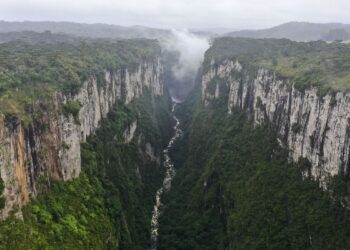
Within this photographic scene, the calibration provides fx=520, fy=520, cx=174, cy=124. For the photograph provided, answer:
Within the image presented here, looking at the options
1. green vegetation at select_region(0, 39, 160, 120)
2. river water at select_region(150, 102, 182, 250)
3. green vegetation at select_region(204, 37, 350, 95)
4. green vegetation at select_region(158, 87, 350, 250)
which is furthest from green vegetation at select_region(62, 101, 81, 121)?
green vegetation at select_region(204, 37, 350, 95)

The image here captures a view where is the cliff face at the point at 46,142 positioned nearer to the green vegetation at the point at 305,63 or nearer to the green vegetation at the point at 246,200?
the green vegetation at the point at 246,200

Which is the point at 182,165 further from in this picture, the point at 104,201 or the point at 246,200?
the point at 104,201

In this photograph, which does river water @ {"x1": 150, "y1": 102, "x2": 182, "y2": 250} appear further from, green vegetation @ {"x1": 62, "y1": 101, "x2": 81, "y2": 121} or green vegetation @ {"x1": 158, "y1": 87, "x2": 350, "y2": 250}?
green vegetation @ {"x1": 62, "y1": 101, "x2": 81, "y2": 121}

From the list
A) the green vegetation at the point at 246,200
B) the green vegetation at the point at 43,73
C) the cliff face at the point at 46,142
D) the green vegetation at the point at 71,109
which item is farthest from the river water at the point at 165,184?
the green vegetation at the point at 43,73

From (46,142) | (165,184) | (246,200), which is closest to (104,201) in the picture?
(46,142)

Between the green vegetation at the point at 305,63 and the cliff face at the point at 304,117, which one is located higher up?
the green vegetation at the point at 305,63

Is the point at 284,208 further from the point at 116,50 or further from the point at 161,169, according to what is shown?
the point at 116,50
